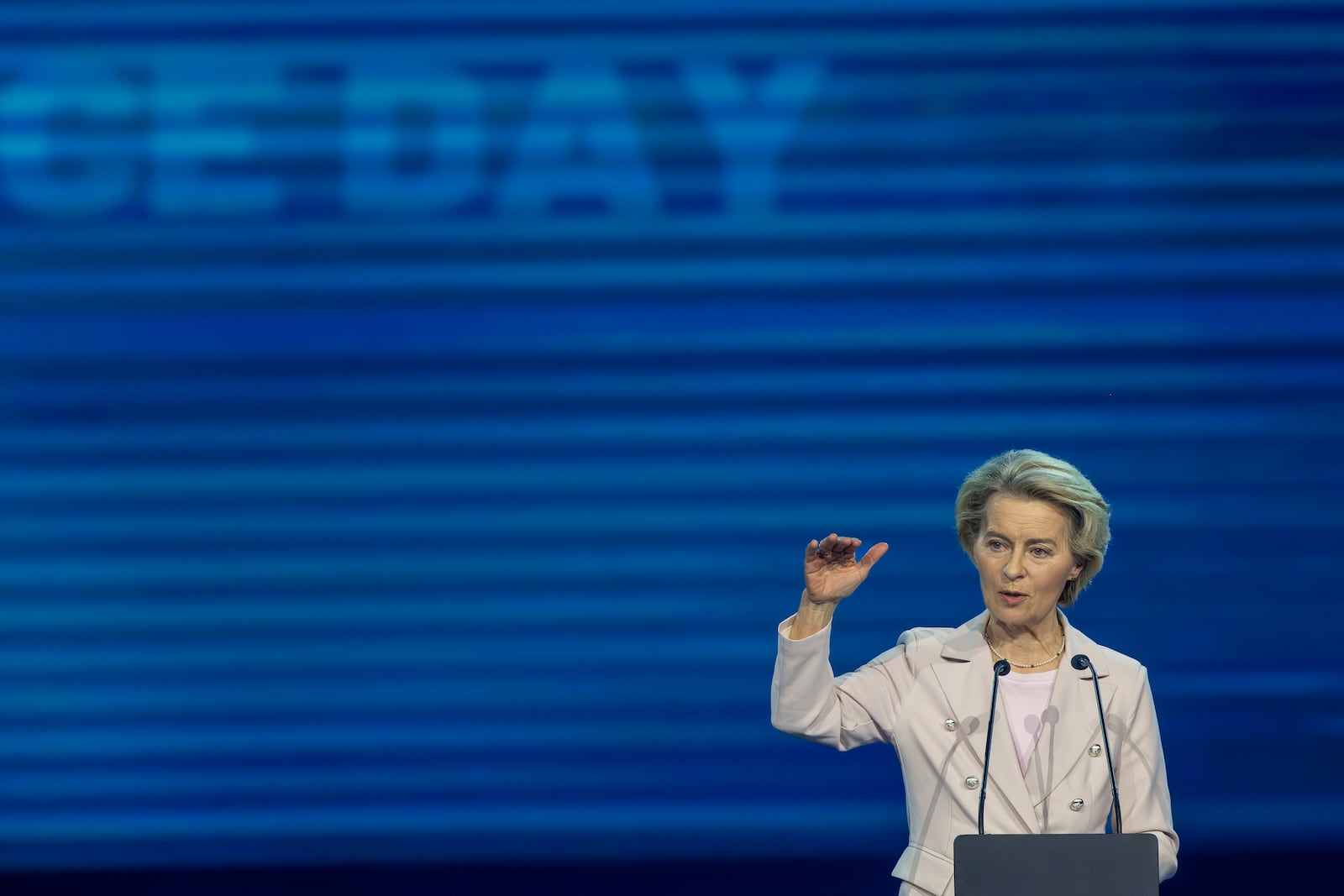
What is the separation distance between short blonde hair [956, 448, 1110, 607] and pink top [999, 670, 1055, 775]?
0.20m

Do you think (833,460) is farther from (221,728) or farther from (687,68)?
(221,728)

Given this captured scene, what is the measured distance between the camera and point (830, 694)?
2.47m

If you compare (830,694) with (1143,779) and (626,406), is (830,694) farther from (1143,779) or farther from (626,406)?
(626,406)

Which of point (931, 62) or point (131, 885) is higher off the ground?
point (931, 62)

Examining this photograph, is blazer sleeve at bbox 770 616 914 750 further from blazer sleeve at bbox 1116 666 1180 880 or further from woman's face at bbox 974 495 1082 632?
blazer sleeve at bbox 1116 666 1180 880

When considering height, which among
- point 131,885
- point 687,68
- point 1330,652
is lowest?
point 131,885

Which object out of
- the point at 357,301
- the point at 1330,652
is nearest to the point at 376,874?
the point at 357,301

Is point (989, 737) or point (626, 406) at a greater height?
point (626, 406)

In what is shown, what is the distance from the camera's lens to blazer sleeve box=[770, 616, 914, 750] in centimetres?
243

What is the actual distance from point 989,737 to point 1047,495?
412 mm

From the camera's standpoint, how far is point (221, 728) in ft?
12.5

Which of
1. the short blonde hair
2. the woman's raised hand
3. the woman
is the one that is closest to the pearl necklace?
the woman

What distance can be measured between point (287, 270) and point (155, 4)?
2.48ft

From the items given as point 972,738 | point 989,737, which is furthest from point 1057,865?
point 972,738
